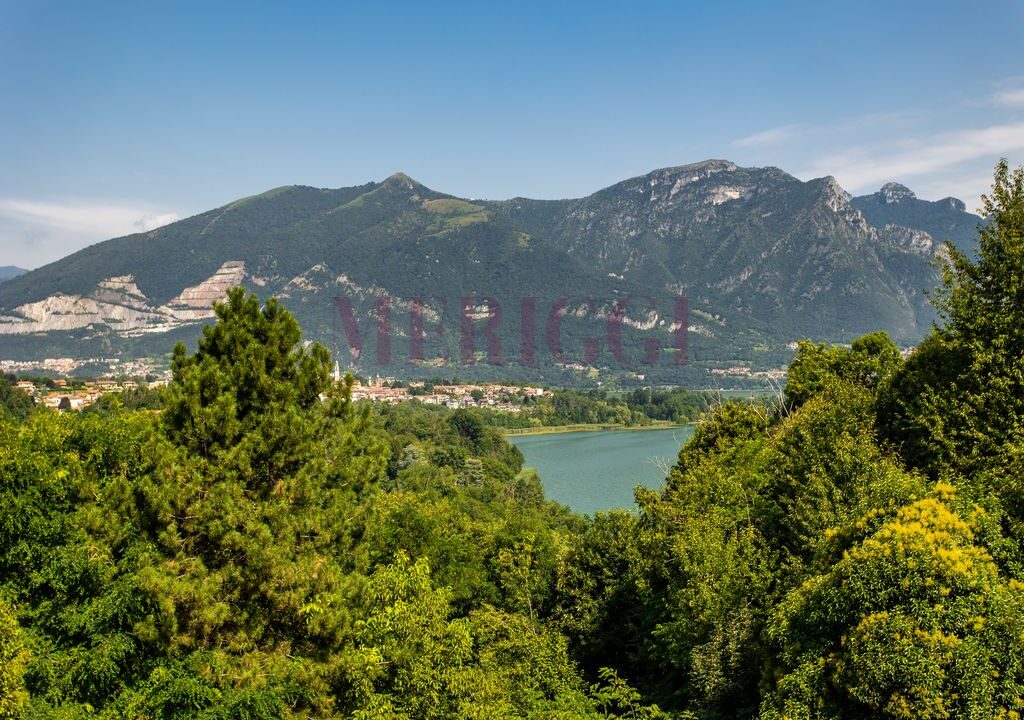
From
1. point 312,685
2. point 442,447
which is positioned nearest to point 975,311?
point 312,685

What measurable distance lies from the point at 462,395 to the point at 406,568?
364 ft

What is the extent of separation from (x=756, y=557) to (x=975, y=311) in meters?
4.61

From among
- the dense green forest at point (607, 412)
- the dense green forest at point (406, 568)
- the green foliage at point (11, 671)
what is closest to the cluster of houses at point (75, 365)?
the dense green forest at point (607, 412)

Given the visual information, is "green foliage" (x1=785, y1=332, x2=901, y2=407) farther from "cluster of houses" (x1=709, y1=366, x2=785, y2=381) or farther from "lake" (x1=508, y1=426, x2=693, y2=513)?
"cluster of houses" (x1=709, y1=366, x2=785, y2=381)

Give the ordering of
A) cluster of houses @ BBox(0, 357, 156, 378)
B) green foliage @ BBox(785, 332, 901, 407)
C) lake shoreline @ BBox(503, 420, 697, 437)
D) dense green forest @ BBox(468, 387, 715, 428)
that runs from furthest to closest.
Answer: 1. cluster of houses @ BBox(0, 357, 156, 378)
2. dense green forest @ BBox(468, 387, 715, 428)
3. lake shoreline @ BBox(503, 420, 697, 437)
4. green foliage @ BBox(785, 332, 901, 407)

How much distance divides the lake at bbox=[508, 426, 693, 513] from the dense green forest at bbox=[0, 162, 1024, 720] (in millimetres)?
21666

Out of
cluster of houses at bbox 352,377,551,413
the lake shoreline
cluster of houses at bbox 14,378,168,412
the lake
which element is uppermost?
cluster of houses at bbox 14,378,168,412

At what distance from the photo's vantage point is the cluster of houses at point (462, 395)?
10825cm

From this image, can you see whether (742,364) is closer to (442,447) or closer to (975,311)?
(442,447)

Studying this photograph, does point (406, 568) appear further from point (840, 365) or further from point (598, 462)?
point (598, 462)

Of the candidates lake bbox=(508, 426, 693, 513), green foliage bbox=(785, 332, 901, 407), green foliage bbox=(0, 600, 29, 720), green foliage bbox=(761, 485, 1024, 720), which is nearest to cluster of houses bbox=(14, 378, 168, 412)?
lake bbox=(508, 426, 693, 513)

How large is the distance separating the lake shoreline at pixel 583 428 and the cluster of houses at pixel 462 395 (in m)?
9.01

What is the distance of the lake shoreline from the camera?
93000 millimetres

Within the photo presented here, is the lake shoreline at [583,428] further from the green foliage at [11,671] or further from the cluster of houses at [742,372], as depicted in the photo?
the green foliage at [11,671]
